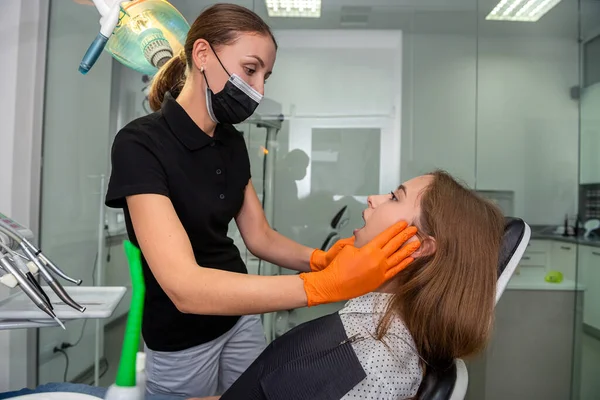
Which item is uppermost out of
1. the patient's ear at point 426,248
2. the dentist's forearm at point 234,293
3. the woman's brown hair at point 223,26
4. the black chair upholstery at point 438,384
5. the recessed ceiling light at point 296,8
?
the recessed ceiling light at point 296,8

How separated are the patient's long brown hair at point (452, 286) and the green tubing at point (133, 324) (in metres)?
0.48

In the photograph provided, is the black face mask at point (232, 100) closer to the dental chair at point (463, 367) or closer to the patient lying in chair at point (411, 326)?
the patient lying in chair at point (411, 326)

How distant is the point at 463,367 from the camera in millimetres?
892

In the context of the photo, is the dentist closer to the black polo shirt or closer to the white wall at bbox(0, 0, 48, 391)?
the black polo shirt

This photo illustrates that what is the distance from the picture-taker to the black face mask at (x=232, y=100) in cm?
106

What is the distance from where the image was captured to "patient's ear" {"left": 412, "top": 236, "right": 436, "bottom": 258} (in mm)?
962

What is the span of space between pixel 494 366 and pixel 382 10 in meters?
2.08

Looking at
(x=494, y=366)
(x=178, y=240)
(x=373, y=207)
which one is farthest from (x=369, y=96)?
(x=178, y=240)

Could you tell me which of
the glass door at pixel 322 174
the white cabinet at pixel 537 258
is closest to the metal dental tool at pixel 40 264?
the glass door at pixel 322 174

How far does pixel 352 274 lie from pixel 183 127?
0.57 meters

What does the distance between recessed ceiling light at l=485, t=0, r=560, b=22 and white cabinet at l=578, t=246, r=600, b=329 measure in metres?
1.35

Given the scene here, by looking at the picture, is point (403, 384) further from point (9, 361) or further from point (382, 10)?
point (382, 10)

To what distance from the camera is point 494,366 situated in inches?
91.9

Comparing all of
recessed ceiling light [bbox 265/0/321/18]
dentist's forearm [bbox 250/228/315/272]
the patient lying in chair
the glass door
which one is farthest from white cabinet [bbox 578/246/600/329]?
recessed ceiling light [bbox 265/0/321/18]
